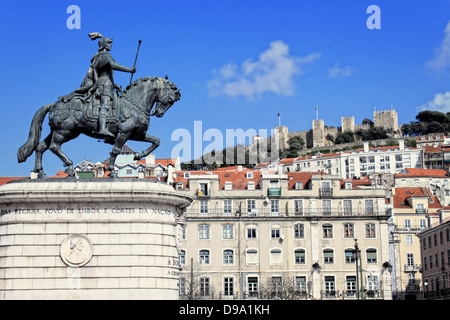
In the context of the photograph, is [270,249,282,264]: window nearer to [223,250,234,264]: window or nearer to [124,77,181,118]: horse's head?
[223,250,234,264]: window

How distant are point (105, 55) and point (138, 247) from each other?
5842mm

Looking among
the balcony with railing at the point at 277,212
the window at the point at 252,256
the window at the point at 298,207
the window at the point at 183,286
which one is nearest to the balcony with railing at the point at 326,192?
the balcony with railing at the point at 277,212

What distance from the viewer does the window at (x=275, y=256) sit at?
6300cm

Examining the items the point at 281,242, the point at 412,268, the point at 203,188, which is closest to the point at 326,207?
the point at 281,242

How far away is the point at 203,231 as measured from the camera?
6306 cm

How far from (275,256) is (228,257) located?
413 cm

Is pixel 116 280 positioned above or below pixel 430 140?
below

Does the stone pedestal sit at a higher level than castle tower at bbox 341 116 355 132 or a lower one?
lower

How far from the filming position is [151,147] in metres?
22.2

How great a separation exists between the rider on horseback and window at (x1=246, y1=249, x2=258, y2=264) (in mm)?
42886

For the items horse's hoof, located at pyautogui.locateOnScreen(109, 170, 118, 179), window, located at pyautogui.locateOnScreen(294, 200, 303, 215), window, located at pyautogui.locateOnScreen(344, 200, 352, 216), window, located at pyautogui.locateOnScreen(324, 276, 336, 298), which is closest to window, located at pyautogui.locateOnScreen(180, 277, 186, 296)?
window, located at pyautogui.locateOnScreen(294, 200, 303, 215)

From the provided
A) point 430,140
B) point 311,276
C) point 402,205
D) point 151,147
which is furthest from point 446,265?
point 430,140

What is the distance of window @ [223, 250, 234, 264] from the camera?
6275 centimetres
